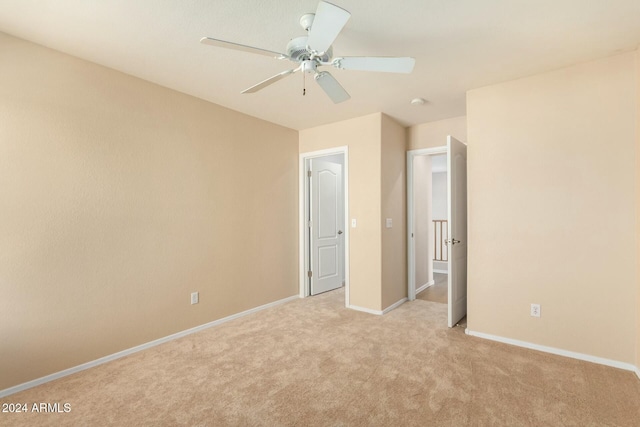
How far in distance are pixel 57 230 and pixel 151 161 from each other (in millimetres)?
934

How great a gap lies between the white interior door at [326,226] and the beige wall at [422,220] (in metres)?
1.22

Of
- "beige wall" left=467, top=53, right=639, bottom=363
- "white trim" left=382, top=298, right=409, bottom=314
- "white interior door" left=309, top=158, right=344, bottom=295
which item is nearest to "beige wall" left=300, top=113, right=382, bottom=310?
"white trim" left=382, top=298, right=409, bottom=314

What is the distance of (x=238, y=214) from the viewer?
3736 mm

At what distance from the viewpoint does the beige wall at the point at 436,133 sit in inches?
157

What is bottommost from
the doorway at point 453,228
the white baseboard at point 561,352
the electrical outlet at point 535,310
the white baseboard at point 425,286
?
the white baseboard at point 425,286

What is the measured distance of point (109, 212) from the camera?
2660mm

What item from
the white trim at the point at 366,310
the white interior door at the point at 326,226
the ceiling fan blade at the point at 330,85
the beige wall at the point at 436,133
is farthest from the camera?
the white interior door at the point at 326,226

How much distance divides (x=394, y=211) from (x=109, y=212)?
313cm

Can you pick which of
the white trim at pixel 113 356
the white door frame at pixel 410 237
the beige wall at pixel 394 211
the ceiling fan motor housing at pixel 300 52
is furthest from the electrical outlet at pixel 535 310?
the white trim at pixel 113 356

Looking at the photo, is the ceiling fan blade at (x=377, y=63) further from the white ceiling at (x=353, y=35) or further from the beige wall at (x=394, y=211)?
the beige wall at (x=394, y=211)

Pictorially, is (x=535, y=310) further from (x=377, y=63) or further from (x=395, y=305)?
(x=377, y=63)

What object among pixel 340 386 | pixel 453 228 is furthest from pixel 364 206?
pixel 340 386

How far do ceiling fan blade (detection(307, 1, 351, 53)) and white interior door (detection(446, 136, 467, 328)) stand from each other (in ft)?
6.76

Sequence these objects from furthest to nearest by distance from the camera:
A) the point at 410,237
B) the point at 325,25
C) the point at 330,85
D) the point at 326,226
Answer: the point at 326,226, the point at 410,237, the point at 330,85, the point at 325,25
